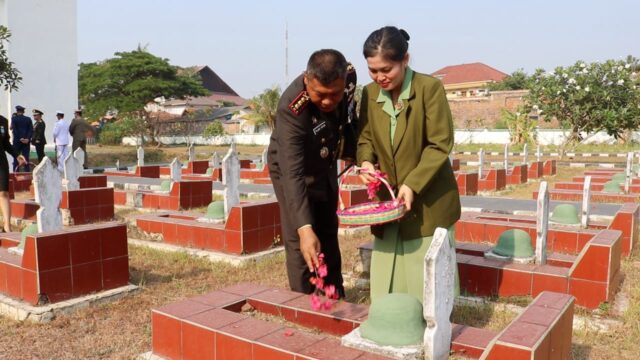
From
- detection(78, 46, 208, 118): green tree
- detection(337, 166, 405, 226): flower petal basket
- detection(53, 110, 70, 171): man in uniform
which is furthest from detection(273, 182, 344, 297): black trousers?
detection(78, 46, 208, 118): green tree

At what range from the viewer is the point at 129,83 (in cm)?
3272

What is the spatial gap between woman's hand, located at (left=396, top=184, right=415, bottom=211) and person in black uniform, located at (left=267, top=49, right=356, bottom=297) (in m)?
0.47

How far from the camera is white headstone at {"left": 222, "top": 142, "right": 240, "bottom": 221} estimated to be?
6.43 m

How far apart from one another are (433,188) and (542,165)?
44.7 ft

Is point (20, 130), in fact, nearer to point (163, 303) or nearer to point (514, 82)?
point (163, 303)

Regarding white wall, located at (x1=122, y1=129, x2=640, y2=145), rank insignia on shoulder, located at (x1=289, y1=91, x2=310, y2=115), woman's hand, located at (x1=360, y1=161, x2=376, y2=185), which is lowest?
woman's hand, located at (x1=360, y1=161, x2=376, y2=185)

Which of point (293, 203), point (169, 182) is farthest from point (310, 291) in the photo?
point (169, 182)

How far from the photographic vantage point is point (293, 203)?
9.20 ft

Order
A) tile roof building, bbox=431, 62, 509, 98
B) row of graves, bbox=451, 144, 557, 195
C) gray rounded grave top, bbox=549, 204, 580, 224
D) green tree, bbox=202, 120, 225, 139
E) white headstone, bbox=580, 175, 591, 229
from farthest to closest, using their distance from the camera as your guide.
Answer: tile roof building, bbox=431, 62, 509, 98, green tree, bbox=202, 120, 225, 139, row of graves, bbox=451, 144, 557, 195, gray rounded grave top, bbox=549, 204, 580, 224, white headstone, bbox=580, 175, 591, 229

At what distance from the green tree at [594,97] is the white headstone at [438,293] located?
2058 centimetres

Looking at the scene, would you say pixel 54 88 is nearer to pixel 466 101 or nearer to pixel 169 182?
pixel 169 182

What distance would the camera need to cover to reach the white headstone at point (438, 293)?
2332mm

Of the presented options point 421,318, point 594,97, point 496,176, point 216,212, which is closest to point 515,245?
point 421,318

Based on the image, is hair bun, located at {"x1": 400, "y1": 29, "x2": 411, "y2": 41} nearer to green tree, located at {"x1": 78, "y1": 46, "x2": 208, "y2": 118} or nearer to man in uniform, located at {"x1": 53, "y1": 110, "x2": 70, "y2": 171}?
man in uniform, located at {"x1": 53, "y1": 110, "x2": 70, "y2": 171}
